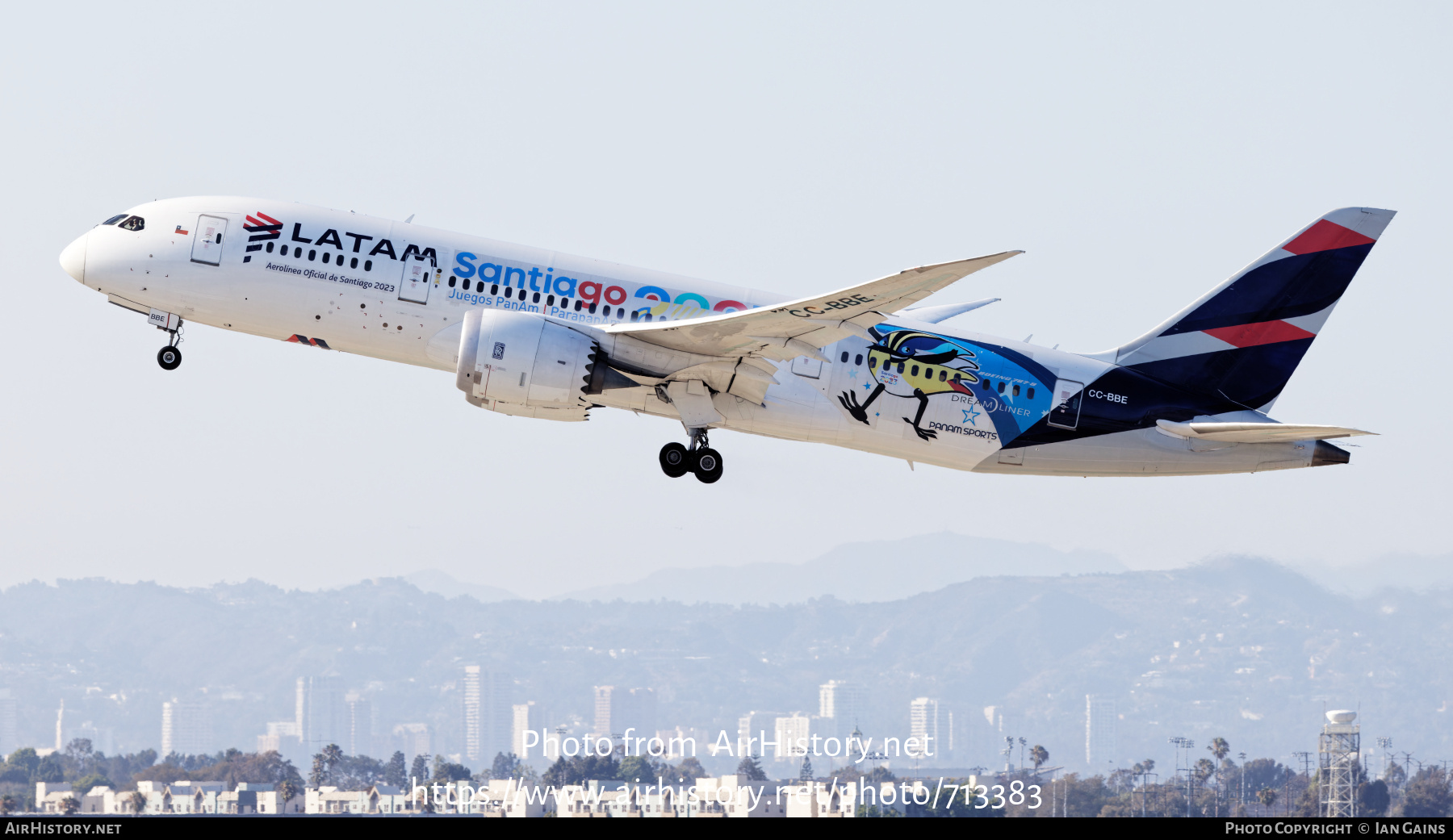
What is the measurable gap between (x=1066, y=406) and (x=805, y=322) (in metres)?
7.22

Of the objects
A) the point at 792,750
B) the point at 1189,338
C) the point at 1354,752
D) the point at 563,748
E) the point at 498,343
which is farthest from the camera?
the point at 792,750

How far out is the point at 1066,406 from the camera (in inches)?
1218

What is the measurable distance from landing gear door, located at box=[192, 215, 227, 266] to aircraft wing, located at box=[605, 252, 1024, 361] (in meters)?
8.62

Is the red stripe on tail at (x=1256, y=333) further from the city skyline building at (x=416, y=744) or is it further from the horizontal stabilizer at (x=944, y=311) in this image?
the city skyline building at (x=416, y=744)

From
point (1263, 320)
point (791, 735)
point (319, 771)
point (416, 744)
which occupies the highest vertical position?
point (1263, 320)

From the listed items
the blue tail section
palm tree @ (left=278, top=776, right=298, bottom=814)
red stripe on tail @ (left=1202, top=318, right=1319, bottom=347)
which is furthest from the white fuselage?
palm tree @ (left=278, top=776, right=298, bottom=814)

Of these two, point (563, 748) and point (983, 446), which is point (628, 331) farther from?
point (563, 748)

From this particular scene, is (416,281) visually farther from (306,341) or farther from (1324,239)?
(1324,239)

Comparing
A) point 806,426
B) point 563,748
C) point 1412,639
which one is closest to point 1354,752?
point 563,748

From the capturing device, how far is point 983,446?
30.8m

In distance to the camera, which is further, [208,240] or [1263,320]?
[1263,320]

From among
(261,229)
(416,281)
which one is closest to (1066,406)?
(416,281)

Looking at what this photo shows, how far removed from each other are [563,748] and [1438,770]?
5619 centimetres

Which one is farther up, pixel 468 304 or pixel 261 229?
pixel 261 229
